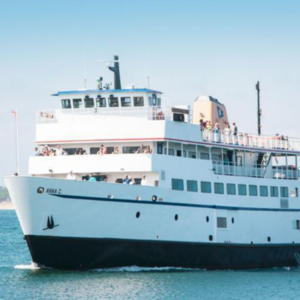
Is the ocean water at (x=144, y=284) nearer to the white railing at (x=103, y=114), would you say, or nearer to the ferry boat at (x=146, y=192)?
the ferry boat at (x=146, y=192)

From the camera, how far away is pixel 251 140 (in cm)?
4216

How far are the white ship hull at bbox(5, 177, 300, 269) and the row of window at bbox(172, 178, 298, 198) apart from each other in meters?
0.46

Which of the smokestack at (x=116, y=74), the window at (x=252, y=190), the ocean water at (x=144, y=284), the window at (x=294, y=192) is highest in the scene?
the smokestack at (x=116, y=74)

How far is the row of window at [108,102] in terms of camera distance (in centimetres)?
3878

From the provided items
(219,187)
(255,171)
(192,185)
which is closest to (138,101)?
(192,185)

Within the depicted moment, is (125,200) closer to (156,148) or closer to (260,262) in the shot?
(156,148)

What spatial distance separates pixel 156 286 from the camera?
33125mm

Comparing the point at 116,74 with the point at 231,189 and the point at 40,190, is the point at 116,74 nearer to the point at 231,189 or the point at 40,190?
the point at 231,189

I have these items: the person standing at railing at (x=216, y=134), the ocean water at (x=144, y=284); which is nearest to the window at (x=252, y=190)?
the person standing at railing at (x=216, y=134)

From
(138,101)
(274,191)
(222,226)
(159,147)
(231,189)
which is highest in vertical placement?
(138,101)

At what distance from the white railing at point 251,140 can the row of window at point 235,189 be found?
6.51 ft

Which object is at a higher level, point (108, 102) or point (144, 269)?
point (108, 102)

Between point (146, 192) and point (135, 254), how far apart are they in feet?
8.16

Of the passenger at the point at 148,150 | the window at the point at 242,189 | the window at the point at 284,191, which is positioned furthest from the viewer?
the window at the point at 284,191
